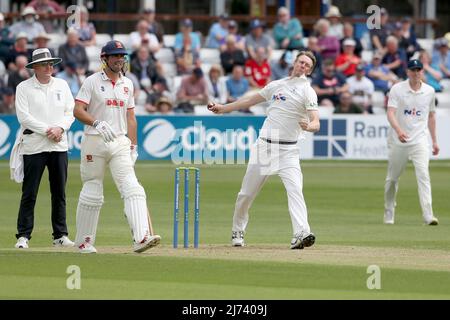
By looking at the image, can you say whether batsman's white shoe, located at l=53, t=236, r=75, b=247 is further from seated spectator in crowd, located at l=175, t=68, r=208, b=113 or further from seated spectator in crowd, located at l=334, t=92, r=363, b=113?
seated spectator in crowd, located at l=334, t=92, r=363, b=113

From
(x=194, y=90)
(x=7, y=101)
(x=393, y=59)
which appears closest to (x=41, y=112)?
(x=7, y=101)

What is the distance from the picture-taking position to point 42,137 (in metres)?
13.7

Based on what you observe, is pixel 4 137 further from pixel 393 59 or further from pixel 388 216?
pixel 388 216

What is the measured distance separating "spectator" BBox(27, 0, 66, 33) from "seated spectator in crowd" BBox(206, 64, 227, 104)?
401 cm

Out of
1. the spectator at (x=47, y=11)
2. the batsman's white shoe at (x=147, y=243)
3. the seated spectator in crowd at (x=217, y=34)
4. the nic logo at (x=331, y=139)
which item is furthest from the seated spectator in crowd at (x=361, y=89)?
the batsman's white shoe at (x=147, y=243)

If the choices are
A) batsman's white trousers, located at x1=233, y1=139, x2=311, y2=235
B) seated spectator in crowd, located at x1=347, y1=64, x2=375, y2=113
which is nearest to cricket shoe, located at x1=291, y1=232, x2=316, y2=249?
batsman's white trousers, located at x1=233, y1=139, x2=311, y2=235

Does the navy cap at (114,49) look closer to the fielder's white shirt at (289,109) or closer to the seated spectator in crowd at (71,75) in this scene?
the fielder's white shirt at (289,109)

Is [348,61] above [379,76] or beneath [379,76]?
above

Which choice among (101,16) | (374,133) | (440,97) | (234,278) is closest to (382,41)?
(440,97)

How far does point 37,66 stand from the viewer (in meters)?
13.8

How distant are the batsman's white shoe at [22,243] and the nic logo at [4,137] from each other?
12454 mm

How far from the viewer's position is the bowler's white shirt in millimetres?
13648

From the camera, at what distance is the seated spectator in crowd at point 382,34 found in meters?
31.8

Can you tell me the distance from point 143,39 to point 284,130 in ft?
51.9
